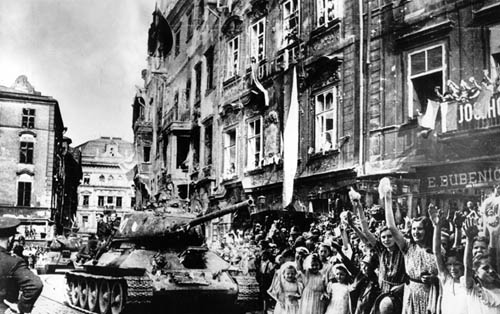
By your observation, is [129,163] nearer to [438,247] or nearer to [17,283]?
[438,247]

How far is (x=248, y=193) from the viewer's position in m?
12.7

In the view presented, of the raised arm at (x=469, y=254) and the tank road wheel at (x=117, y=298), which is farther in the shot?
the tank road wheel at (x=117, y=298)

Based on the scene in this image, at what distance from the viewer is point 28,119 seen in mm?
17062

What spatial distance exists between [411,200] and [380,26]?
2880mm

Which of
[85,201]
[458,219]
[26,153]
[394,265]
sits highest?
[26,153]

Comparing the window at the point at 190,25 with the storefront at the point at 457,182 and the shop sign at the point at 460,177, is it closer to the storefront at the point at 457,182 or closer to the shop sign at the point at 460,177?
the storefront at the point at 457,182

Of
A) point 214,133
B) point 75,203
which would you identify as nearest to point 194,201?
point 214,133

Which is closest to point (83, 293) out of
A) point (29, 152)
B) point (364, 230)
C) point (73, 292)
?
point (73, 292)

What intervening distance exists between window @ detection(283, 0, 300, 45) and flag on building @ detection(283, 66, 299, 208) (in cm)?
67

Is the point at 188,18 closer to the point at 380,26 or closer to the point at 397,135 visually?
the point at 380,26

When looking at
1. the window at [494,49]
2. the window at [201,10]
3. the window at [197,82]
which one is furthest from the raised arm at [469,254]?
the window at [201,10]

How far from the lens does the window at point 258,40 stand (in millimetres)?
12735

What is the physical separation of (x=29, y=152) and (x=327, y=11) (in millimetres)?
9619

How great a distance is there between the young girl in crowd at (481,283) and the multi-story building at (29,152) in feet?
33.6
